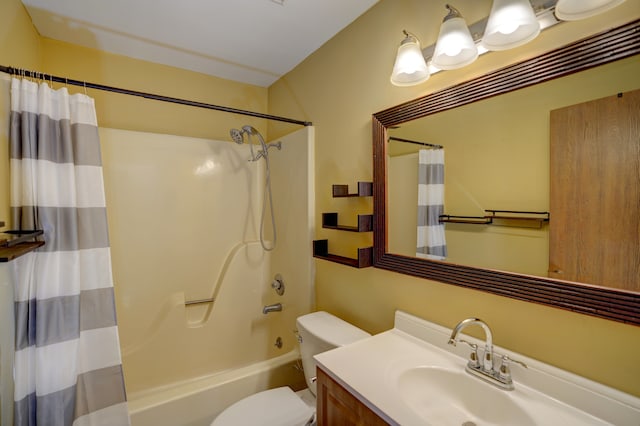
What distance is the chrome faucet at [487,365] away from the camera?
37.7 inches

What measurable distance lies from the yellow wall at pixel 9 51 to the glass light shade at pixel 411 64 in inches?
66.0

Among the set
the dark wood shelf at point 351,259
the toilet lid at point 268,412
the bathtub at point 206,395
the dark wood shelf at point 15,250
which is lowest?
the bathtub at point 206,395

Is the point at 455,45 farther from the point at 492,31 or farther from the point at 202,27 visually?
the point at 202,27

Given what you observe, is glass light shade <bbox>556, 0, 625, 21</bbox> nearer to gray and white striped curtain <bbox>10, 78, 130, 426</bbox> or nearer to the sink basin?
the sink basin

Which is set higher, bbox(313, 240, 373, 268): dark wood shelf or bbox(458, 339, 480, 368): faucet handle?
bbox(313, 240, 373, 268): dark wood shelf

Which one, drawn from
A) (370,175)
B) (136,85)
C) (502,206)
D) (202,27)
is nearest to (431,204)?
(502,206)

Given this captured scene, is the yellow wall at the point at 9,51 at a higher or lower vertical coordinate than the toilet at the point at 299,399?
higher

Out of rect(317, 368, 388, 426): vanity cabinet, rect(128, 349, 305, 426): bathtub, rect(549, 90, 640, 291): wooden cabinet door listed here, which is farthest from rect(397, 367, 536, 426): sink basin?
rect(128, 349, 305, 426): bathtub

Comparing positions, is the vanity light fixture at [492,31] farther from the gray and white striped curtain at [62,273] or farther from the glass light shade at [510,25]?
the gray and white striped curtain at [62,273]

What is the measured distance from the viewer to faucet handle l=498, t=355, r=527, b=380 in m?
0.96

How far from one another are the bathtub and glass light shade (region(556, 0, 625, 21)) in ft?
6.87

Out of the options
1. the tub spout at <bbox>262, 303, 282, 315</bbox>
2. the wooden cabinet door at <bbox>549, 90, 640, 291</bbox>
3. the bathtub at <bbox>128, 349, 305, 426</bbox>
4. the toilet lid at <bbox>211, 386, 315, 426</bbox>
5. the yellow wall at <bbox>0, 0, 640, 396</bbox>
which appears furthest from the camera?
the tub spout at <bbox>262, 303, 282, 315</bbox>

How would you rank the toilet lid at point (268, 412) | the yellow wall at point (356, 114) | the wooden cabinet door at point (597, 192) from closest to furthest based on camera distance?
the wooden cabinet door at point (597, 192) < the yellow wall at point (356, 114) < the toilet lid at point (268, 412)

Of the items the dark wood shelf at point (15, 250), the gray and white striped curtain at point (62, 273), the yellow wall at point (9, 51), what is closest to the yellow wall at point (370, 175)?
the gray and white striped curtain at point (62, 273)
